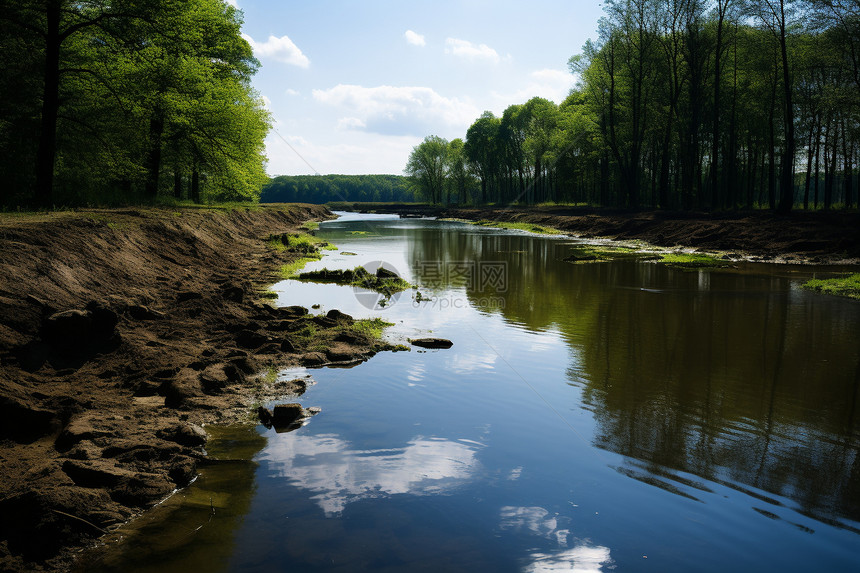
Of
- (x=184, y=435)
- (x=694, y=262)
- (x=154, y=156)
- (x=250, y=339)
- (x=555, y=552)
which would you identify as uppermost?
(x=154, y=156)

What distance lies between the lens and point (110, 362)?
7.04m

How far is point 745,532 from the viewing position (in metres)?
4.13

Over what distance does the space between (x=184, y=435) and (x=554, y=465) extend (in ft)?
12.7

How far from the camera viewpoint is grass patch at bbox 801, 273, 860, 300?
1435cm

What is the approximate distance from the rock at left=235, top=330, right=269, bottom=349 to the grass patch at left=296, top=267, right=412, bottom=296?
664 cm

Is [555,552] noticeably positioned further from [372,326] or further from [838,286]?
[838,286]

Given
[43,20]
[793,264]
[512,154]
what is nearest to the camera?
[43,20]

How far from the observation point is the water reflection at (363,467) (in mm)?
4770

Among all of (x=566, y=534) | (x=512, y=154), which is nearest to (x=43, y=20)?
(x=566, y=534)

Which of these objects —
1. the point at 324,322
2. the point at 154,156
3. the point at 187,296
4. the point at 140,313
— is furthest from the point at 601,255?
the point at 154,156

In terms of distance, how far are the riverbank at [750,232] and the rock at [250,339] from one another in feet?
72.4

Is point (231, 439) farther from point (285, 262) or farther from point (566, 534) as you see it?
point (285, 262)

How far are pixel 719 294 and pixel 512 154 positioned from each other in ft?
237

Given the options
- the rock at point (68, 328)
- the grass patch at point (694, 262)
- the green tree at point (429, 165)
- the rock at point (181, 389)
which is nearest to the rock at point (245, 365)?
the rock at point (181, 389)
